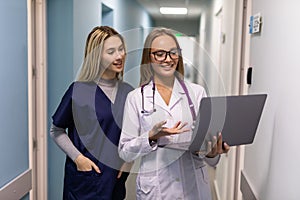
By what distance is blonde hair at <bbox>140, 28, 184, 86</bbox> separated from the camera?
1263 mm

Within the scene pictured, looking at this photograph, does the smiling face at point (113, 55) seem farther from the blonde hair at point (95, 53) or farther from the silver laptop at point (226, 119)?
the silver laptop at point (226, 119)

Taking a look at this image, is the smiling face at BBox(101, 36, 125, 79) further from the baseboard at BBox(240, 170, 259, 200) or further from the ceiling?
the ceiling

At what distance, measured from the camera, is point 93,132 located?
4.79 ft

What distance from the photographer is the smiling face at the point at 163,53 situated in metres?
1.25

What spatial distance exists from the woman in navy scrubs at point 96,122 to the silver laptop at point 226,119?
1.10ft

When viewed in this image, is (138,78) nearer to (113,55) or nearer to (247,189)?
(113,55)

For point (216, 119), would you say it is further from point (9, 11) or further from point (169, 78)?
point (9, 11)

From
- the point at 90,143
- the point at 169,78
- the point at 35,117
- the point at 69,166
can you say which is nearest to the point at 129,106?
the point at 169,78

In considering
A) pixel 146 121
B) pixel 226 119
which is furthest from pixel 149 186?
pixel 226 119

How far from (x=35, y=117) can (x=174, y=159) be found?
1.27 metres

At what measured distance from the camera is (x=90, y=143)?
150 centimetres

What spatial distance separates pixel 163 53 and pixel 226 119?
1.05 ft

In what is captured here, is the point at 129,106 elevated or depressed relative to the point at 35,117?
elevated

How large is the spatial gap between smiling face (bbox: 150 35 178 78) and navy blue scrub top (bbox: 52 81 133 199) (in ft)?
0.85
